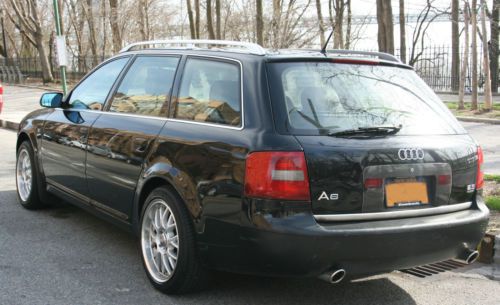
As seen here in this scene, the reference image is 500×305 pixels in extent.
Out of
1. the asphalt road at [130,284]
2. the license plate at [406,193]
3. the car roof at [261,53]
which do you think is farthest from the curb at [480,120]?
the license plate at [406,193]

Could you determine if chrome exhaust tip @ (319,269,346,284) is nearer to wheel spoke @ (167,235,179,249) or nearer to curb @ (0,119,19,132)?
wheel spoke @ (167,235,179,249)

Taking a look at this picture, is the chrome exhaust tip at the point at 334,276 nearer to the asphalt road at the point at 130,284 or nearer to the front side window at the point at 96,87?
the asphalt road at the point at 130,284

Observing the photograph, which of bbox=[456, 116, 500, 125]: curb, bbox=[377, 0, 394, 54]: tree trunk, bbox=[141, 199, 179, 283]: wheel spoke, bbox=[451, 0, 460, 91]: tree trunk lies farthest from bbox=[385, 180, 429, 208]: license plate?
bbox=[451, 0, 460, 91]: tree trunk

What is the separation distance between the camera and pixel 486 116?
1559 centimetres

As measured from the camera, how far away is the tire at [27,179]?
19.8ft

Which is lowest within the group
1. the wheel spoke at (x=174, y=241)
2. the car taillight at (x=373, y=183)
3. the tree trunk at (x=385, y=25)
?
the wheel spoke at (x=174, y=241)

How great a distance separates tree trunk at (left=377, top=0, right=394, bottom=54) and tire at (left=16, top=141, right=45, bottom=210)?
10.1 m

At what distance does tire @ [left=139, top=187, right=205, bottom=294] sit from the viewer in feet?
12.0

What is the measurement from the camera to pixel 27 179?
20.6ft

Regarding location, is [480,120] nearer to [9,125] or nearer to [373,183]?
[9,125]

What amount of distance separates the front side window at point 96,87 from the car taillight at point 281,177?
7.25 feet

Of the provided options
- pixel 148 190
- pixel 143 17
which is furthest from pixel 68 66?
pixel 148 190

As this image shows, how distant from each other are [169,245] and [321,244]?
1.21 m

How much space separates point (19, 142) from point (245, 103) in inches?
157
